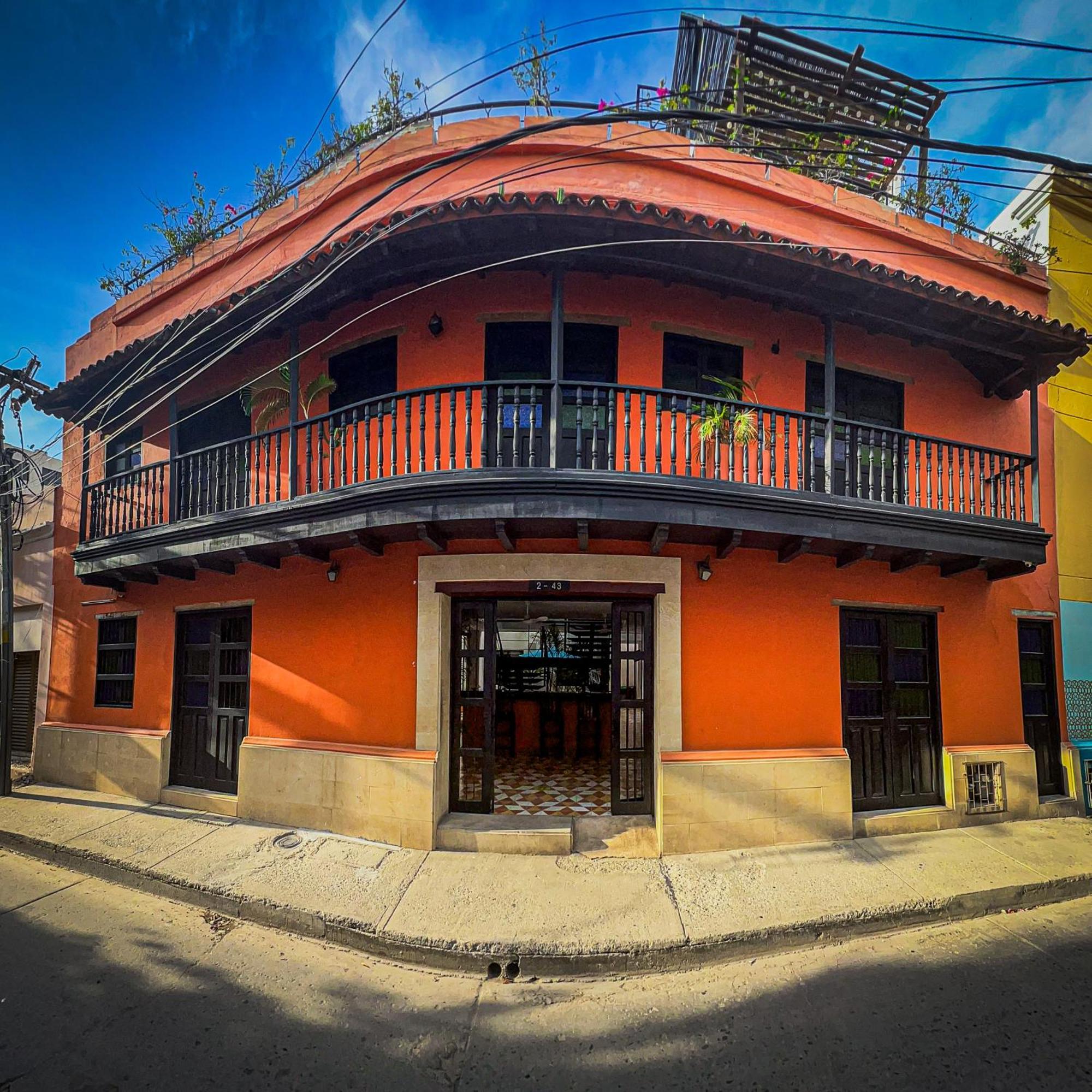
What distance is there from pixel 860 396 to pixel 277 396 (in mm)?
7215

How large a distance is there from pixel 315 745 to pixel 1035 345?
933 centimetres

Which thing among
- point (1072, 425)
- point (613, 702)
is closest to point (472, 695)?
point (613, 702)

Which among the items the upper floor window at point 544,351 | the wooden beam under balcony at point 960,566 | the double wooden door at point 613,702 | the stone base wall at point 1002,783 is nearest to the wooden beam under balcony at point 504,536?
the double wooden door at point 613,702

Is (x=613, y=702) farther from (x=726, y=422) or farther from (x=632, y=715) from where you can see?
(x=726, y=422)

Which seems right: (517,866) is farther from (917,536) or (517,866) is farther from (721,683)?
(917,536)

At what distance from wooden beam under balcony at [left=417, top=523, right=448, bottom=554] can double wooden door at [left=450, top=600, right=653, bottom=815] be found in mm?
683

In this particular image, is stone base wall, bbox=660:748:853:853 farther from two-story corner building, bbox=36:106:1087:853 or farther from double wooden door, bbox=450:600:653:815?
double wooden door, bbox=450:600:653:815

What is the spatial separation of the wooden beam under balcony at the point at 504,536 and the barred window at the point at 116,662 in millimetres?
6044

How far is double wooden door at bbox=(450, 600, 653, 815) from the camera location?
594 cm

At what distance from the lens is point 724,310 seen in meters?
6.43

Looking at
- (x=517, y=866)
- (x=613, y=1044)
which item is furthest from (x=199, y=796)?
(x=613, y=1044)

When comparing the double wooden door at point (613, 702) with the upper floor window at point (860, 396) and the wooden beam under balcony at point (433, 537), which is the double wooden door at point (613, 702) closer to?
the wooden beam under balcony at point (433, 537)

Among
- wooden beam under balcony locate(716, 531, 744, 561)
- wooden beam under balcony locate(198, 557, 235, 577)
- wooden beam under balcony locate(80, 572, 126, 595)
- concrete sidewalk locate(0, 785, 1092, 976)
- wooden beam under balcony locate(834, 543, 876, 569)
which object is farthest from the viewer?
wooden beam under balcony locate(80, 572, 126, 595)

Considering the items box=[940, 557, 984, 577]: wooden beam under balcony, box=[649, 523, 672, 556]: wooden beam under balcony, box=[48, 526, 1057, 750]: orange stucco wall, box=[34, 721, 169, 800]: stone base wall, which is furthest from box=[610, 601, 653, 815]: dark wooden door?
box=[34, 721, 169, 800]: stone base wall
